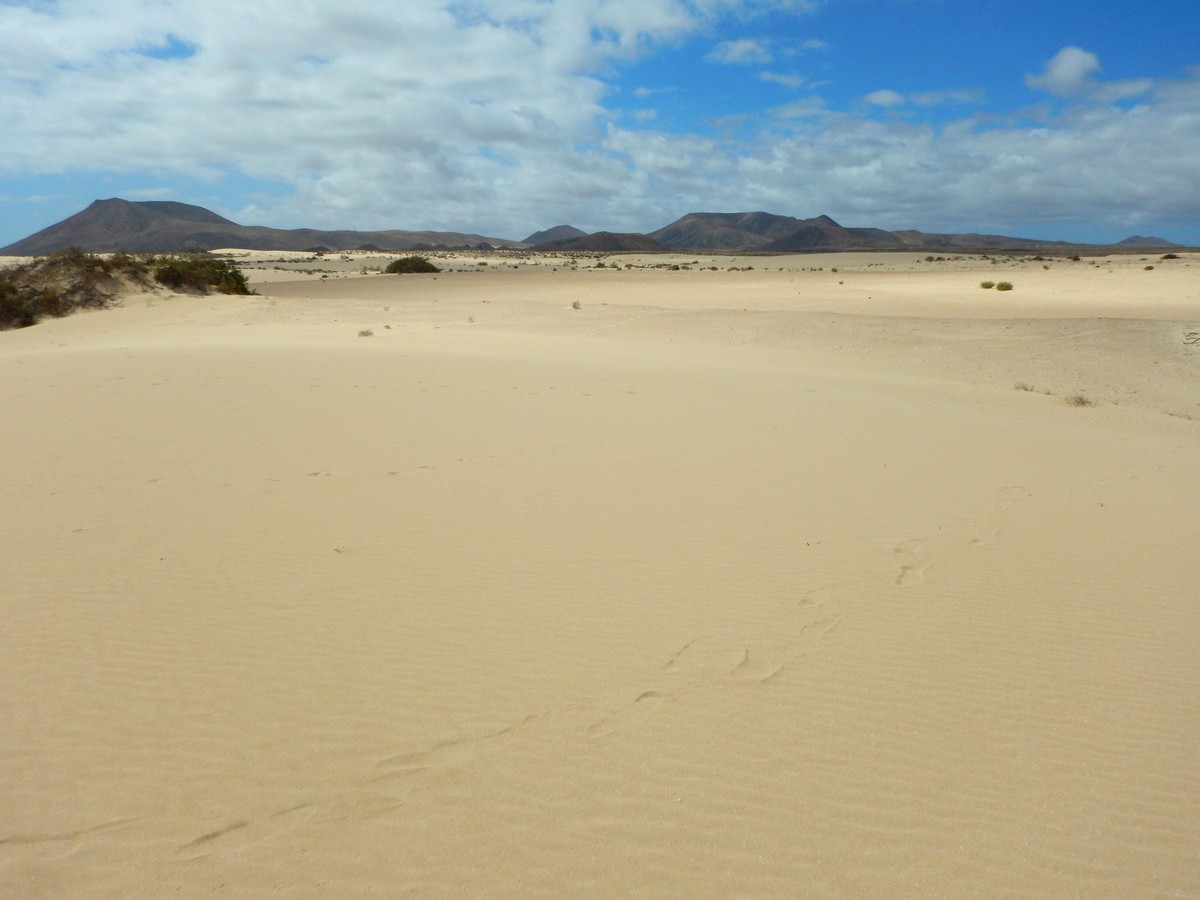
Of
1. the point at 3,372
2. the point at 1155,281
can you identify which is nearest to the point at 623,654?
the point at 3,372

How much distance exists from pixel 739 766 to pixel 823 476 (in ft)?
14.7

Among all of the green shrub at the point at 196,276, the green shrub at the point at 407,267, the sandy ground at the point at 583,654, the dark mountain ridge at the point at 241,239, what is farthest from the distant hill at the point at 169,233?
the sandy ground at the point at 583,654

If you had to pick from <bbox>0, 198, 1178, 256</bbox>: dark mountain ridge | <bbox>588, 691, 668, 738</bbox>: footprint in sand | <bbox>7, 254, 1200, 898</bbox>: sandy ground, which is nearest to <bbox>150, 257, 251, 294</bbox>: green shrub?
<bbox>7, 254, 1200, 898</bbox>: sandy ground

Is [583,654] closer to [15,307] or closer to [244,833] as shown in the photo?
[244,833]

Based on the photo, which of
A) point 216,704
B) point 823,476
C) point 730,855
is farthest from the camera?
point 823,476

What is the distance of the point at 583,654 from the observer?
3912 millimetres

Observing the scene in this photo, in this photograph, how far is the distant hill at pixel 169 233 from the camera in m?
126

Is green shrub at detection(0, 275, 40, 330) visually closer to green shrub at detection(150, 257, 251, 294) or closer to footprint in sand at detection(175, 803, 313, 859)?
green shrub at detection(150, 257, 251, 294)

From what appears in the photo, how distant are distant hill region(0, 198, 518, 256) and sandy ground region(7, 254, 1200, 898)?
120829mm

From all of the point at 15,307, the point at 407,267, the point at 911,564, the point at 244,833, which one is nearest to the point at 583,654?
the point at 244,833

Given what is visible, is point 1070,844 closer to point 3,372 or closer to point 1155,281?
point 3,372

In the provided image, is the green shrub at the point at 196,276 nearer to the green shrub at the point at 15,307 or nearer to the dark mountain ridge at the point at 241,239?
the green shrub at the point at 15,307

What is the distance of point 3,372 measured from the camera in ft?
37.8

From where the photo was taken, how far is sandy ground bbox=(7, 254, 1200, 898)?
2721mm
